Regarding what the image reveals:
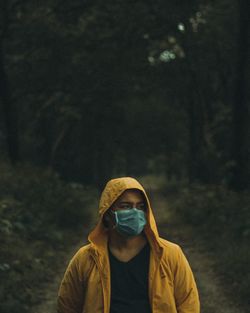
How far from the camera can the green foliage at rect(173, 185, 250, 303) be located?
12.3 m

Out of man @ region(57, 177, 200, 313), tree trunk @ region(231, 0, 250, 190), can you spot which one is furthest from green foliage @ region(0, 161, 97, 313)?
man @ region(57, 177, 200, 313)

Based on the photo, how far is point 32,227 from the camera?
53.2ft

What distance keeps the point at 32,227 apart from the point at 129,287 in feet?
39.7

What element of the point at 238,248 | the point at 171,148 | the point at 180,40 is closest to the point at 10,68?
the point at 180,40

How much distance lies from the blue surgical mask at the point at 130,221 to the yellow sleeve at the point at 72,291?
360 mm

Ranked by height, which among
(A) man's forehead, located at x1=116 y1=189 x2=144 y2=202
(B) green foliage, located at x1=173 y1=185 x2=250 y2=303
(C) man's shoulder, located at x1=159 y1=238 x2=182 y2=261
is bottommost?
(B) green foliage, located at x1=173 y1=185 x2=250 y2=303

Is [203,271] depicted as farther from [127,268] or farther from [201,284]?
[127,268]

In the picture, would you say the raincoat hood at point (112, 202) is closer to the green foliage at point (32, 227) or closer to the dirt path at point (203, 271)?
the green foliage at point (32, 227)

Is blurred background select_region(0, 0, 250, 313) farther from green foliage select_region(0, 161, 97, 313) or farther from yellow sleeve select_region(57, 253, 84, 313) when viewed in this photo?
yellow sleeve select_region(57, 253, 84, 313)

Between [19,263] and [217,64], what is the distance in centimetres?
2073

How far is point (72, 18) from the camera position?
81.4 ft

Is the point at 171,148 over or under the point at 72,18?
under

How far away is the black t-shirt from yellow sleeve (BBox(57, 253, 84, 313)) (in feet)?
0.82

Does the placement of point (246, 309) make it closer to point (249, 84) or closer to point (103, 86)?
point (249, 84)
